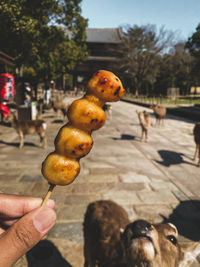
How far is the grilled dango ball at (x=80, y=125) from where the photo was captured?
1185mm

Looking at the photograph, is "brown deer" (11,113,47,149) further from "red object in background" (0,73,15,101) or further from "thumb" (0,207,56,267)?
"thumb" (0,207,56,267)

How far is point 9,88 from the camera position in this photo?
31.9ft

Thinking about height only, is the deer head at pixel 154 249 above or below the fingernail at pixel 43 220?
below

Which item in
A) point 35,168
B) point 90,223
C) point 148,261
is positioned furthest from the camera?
point 35,168

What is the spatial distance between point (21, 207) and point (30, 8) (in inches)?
544

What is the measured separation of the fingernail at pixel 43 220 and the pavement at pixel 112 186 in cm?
179

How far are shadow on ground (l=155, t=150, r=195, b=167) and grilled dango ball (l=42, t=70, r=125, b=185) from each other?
5.82 m

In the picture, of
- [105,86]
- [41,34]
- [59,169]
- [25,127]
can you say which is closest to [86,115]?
[105,86]

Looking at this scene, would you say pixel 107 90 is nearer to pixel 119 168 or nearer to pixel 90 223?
pixel 90 223

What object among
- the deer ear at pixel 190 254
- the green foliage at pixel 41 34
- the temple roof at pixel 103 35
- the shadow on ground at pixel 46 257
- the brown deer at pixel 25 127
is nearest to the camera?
the deer ear at pixel 190 254

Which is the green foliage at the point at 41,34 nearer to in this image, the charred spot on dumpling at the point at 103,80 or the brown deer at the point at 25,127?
the brown deer at the point at 25,127

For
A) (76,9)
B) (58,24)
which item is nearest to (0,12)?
(58,24)

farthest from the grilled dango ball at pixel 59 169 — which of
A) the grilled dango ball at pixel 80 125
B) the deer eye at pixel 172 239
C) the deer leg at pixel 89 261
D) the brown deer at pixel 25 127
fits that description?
the brown deer at pixel 25 127

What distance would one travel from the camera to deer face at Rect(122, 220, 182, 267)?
53.6 inches
